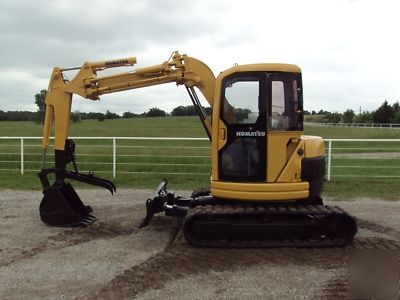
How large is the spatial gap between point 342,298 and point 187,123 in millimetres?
60366

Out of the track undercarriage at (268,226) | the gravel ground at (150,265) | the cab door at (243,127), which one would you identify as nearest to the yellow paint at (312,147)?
the cab door at (243,127)

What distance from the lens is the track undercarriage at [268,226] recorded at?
281 inches

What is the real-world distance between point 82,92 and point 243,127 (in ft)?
10.4

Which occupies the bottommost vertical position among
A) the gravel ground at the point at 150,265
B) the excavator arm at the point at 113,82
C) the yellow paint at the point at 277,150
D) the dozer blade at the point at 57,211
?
the gravel ground at the point at 150,265

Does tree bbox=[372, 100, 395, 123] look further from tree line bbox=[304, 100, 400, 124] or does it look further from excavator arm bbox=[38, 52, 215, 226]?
excavator arm bbox=[38, 52, 215, 226]

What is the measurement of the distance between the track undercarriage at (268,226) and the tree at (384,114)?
8992 centimetres

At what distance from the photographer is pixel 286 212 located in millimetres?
7109

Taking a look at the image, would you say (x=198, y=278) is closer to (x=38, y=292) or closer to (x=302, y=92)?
(x=38, y=292)

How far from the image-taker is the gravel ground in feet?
17.9

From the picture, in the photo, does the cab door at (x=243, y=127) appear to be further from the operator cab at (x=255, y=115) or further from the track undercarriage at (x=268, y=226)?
the track undercarriage at (x=268, y=226)

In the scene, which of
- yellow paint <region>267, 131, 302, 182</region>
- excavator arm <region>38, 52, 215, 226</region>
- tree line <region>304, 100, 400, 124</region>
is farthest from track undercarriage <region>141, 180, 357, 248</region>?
tree line <region>304, 100, 400, 124</region>

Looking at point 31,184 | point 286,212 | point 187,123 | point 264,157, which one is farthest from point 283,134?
point 187,123

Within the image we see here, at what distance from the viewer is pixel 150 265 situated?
6.34 m

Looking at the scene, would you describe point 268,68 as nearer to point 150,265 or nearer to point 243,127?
point 243,127
